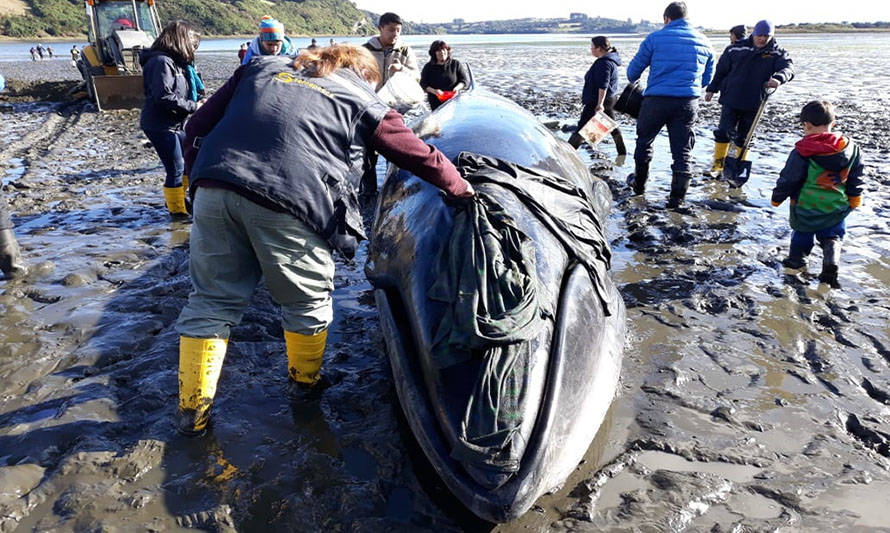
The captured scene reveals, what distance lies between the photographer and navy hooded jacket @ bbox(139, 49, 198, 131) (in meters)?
5.78

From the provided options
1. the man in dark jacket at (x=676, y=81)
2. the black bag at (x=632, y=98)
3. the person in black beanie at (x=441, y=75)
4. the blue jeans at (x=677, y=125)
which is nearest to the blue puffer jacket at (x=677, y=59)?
the man in dark jacket at (x=676, y=81)

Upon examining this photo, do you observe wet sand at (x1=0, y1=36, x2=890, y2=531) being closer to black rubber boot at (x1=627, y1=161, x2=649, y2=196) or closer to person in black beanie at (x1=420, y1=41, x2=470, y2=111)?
black rubber boot at (x1=627, y1=161, x2=649, y2=196)

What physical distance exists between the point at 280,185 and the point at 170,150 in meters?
4.20

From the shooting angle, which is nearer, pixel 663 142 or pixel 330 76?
pixel 330 76

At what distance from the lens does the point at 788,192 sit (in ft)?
16.6

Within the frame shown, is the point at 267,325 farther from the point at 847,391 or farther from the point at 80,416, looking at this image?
the point at 847,391

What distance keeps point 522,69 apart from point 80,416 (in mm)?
29320

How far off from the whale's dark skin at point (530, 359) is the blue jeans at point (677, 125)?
3.69m

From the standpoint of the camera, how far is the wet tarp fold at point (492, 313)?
2244mm

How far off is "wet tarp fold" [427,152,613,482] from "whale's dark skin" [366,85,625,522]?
54 mm

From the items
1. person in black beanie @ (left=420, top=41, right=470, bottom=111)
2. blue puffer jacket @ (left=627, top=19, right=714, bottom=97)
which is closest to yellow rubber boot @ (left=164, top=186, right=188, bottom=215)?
person in black beanie @ (left=420, top=41, right=470, bottom=111)

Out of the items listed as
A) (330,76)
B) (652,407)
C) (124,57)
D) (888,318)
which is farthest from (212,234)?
(124,57)

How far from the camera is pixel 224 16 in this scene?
99.4 m

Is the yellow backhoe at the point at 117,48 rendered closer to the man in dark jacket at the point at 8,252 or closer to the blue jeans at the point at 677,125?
the man in dark jacket at the point at 8,252
